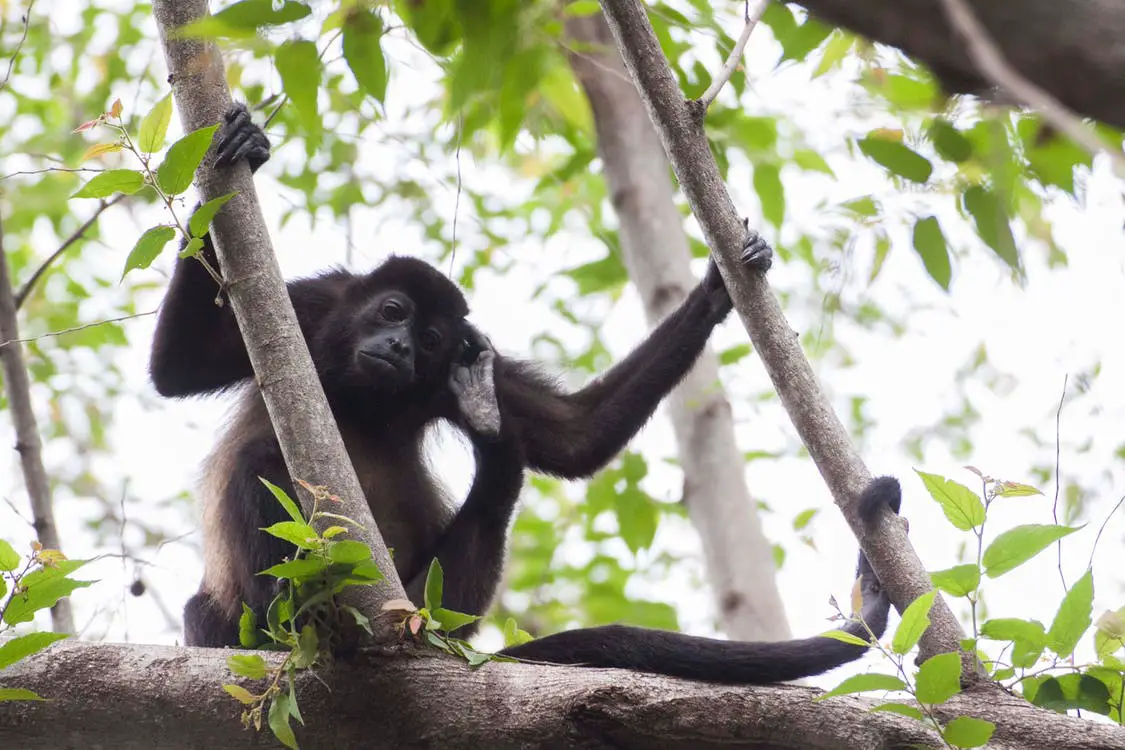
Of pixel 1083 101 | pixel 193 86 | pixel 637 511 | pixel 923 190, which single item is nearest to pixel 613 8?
pixel 923 190

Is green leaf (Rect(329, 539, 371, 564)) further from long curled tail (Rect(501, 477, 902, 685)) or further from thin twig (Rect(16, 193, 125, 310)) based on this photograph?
thin twig (Rect(16, 193, 125, 310))

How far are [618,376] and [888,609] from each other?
195 centimetres

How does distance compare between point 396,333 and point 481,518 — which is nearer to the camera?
point 481,518

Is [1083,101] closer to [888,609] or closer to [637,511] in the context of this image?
Result: [888,609]

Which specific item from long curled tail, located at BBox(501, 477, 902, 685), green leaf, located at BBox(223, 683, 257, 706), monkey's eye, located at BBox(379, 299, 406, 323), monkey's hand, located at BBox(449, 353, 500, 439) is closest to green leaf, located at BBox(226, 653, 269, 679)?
green leaf, located at BBox(223, 683, 257, 706)

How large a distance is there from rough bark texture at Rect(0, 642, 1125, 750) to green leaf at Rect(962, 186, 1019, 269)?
4.30 feet

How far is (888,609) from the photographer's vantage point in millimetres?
3979

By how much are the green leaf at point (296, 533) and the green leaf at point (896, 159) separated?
5.81ft

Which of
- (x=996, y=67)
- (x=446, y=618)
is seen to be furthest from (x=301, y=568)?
(x=996, y=67)

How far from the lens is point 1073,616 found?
118 inches

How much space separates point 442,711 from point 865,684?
3.75ft

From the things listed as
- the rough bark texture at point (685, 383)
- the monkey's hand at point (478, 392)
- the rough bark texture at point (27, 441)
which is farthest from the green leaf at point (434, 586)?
the rough bark texture at point (685, 383)

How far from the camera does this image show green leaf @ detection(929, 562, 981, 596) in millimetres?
3023

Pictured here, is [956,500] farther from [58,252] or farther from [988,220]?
[58,252]
